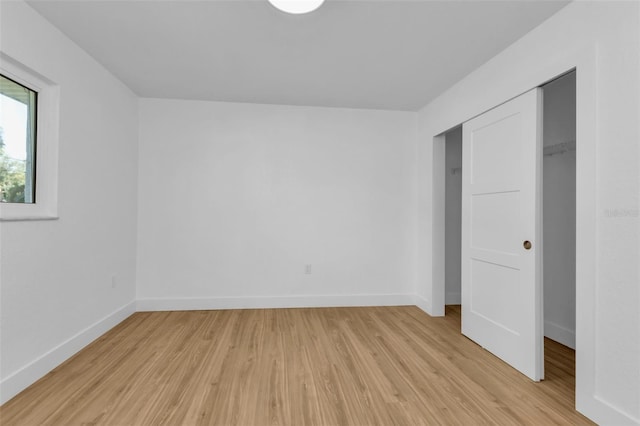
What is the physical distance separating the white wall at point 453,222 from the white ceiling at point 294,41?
1214 millimetres

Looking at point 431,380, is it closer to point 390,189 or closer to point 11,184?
point 390,189

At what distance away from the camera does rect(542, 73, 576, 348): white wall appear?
3.12 m

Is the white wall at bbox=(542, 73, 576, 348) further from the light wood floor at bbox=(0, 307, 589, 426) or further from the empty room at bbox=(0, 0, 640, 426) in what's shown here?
the light wood floor at bbox=(0, 307, 589, 426)

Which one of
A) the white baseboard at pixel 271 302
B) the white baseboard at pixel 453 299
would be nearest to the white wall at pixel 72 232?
the white baseboard at pixel 271 302

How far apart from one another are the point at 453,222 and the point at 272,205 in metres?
2.59

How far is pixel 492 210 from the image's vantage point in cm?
286

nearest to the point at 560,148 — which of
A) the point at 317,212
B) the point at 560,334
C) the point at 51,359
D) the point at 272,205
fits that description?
the point at 560,334

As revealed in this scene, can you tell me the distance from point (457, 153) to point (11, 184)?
4805mm

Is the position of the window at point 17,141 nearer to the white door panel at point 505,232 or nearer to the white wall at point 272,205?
the white wall at point 272,205

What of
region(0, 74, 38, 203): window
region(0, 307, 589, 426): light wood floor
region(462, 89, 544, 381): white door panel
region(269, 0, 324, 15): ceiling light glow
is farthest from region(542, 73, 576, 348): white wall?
region(0, 74, 38, 203): window

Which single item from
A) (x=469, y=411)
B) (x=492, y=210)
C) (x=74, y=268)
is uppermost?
(x=492, y=210)

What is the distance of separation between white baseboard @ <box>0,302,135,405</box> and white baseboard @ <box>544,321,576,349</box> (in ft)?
14.5

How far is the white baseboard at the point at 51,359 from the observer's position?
6.75 feet

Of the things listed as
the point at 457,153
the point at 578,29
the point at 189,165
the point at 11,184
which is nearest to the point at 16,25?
the point at 11,184
